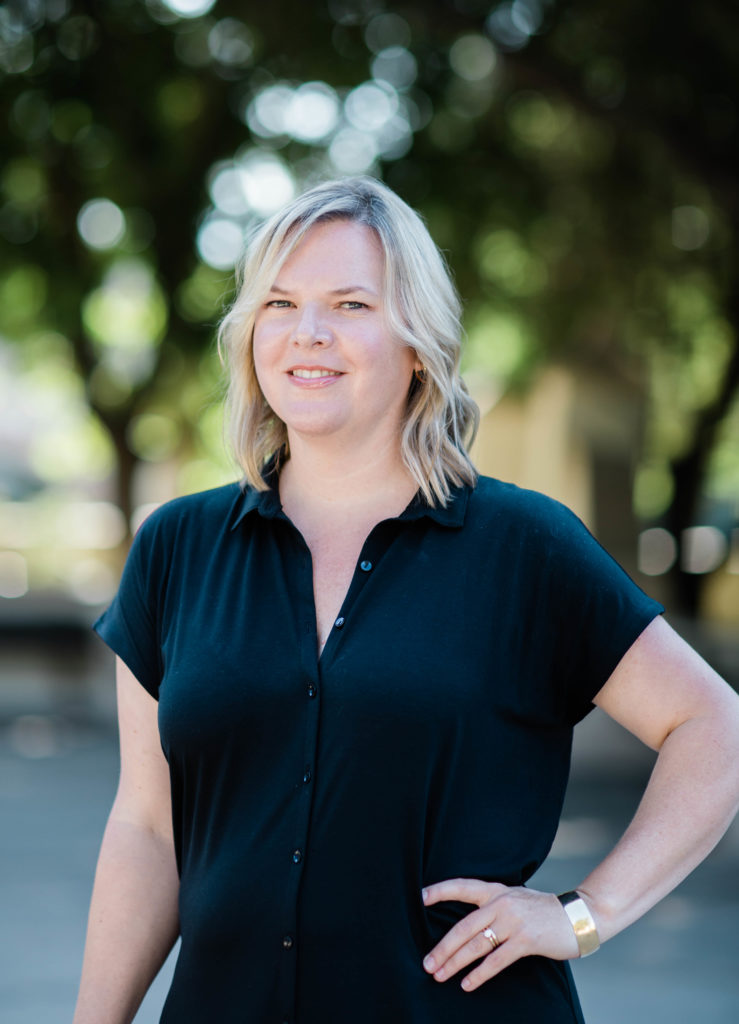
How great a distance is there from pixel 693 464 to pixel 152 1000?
35.8 feet

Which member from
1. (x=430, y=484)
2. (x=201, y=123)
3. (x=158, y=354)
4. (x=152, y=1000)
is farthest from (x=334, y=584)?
(x=158, y=354)

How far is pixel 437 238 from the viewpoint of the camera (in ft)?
36.8

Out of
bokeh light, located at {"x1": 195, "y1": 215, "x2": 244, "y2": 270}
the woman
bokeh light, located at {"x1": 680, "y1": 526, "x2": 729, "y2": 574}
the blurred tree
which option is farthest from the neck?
bokeh light, located at {"x1": 680, "y1": 526, "x2": 729, "y2": 574}

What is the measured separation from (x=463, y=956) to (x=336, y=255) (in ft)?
3.85

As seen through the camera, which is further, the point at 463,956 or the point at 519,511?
the point at 519,511

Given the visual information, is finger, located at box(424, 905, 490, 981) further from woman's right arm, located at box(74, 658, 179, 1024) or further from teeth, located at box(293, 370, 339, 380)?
teeth, located at box(293, 370, 339, 380)

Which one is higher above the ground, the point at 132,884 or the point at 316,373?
the point at 316,373

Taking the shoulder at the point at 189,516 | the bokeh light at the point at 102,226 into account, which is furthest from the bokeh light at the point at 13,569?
the shoulder at the point at 189,516

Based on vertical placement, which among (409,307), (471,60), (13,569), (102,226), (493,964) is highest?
(471,60)

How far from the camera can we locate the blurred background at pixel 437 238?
6816mm

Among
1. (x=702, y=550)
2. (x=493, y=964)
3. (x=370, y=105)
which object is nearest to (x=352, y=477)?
(x=493, y=964)

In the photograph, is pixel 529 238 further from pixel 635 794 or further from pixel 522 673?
pixel 522 673

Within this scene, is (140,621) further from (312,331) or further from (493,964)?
(493,964)

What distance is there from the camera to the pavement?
189 inches
